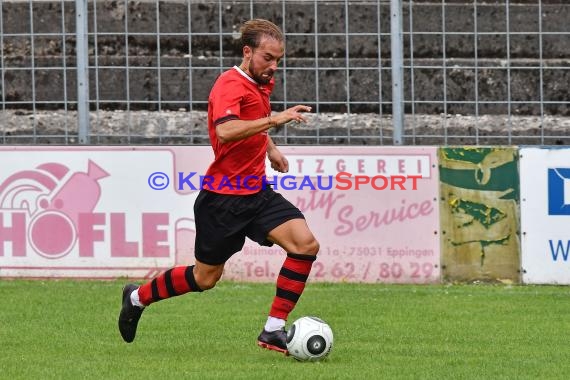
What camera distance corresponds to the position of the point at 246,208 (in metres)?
7.92

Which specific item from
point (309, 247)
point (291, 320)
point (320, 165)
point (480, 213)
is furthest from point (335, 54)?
point (309, 247)

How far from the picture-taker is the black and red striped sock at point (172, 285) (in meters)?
8.04

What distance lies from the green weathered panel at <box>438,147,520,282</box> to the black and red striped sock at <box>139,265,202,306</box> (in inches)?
155

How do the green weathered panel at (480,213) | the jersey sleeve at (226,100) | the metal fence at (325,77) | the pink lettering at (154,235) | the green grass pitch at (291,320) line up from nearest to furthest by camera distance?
1. the green grass pitch at (291,320)
2. the jersey sleeve at (226,100)
3. the green weathered panel at (480,213)
4. the pink lettering at (154,235)
5. the metal fence at (325,77)

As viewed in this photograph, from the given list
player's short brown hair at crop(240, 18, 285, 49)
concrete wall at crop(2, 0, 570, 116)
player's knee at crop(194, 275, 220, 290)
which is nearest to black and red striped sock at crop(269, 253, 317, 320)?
player's knee at crop(194, 275, 220, 290)

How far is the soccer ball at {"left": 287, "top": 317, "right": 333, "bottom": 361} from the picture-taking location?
7.44 m

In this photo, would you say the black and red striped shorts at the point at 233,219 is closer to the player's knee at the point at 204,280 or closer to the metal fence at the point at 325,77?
the player's knee at the point at 204,280

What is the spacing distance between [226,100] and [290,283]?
1.03 m

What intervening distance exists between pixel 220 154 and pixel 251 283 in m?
3.81

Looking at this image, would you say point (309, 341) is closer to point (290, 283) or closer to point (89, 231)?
point (290, 283)

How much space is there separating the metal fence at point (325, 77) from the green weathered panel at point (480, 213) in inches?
14.8

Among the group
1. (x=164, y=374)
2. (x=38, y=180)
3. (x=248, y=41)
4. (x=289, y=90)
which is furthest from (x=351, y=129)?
(x=164, y=374)

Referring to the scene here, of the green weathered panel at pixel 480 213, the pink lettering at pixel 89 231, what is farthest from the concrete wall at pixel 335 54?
the pink lettering at pixel 89 231

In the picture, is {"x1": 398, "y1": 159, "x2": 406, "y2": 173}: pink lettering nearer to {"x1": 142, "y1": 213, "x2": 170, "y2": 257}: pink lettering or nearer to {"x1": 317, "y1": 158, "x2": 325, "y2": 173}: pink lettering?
{"x1": 317, "y1": 158, "x2": 325, "y2": 173}: pink lettering
